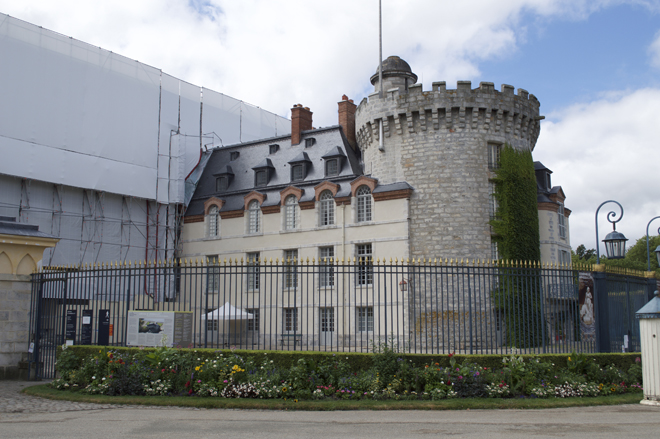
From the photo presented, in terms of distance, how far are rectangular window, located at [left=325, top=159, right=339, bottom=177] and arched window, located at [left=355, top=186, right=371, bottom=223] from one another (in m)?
2.45

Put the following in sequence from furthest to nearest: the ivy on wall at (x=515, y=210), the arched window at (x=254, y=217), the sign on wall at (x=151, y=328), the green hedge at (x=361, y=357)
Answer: the arched window at (x=254, y=217) < the ivy on wall at (x=515, y=210) < the sign on wall at (x=151, y=328) < the green hedge at (x=361, y=357)

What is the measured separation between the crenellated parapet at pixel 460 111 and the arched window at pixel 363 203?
2.95 meters

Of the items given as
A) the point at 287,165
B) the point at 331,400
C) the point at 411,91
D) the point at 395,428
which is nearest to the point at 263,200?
the point at 287,165

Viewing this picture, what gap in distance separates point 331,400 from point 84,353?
6179mm

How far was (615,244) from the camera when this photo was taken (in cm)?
1691

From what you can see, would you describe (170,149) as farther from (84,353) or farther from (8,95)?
(84,353)

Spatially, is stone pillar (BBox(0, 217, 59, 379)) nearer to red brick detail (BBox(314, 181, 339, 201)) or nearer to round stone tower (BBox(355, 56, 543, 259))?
round stone tower (BBox(355, 56, 543, 259))

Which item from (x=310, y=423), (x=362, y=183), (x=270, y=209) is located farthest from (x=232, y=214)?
(x=310, y=423)

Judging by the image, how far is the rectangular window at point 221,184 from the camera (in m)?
36.4

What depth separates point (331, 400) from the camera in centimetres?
1137

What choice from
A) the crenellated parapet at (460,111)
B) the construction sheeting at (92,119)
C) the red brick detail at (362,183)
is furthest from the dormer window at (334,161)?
the construction sheeting at (92,119)

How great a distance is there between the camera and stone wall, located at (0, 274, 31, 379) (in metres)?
14.9

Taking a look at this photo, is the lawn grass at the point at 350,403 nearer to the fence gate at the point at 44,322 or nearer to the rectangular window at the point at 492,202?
the fence gate at the point at 44,322

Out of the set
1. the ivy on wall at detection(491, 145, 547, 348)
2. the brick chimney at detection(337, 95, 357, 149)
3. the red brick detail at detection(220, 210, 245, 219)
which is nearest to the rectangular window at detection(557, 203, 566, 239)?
the ivy on wall at detection(491, 145, 547, 348)
